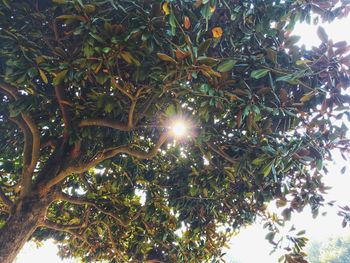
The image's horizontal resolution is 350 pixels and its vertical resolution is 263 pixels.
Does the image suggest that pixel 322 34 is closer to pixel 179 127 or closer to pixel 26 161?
pixel 179 127

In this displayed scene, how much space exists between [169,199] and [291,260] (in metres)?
2.07

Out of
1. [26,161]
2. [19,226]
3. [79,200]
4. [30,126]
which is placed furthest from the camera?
[79,200]

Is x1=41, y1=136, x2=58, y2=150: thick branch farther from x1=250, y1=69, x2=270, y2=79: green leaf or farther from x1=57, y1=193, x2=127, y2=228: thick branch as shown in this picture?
x1=250, y1=69, x2=270, y2=79: green leaf

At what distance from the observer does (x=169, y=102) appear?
3.77m

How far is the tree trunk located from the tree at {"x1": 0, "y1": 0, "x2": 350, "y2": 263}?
0.05 feet

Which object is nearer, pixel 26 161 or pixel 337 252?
pixel 26 161

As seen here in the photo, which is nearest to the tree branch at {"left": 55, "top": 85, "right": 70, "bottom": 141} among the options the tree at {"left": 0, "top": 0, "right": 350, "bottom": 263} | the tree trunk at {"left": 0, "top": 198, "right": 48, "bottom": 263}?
the tree at {"left": 0, "top": 0, "right": 350, "bottom": 263}

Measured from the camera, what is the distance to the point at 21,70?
10.6ft

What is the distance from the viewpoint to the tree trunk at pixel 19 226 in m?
3.59

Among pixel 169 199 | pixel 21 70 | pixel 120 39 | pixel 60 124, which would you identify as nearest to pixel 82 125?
pixel 60 124

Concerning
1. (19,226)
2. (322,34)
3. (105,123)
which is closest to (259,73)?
(322,34)

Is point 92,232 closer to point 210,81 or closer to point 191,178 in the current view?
point 191,178

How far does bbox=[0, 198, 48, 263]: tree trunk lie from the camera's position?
359 centimetres

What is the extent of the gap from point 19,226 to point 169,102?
7.98 ft
